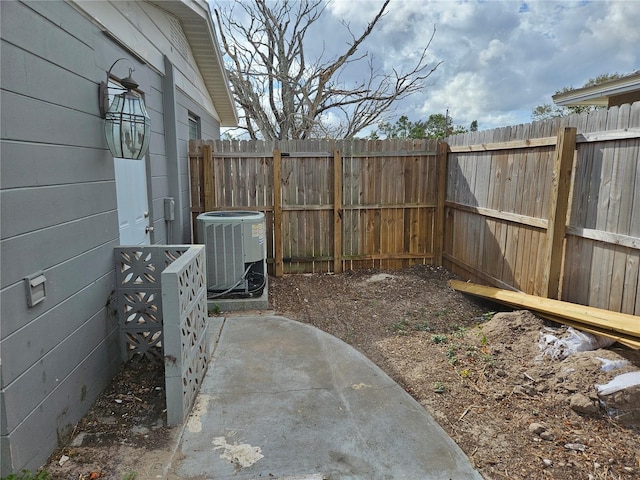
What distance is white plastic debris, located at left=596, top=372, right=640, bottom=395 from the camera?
110 inches

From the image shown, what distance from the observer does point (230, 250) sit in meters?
4.88

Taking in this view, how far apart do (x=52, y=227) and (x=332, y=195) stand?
4683mm

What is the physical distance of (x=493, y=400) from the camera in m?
3.09

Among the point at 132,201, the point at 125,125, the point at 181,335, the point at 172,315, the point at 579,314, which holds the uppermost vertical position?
the point at 125,125

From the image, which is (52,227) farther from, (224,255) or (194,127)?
(194,127)

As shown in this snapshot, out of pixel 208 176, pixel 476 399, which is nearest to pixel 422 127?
pixel 208 176

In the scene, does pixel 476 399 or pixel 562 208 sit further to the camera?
pixel 562 208

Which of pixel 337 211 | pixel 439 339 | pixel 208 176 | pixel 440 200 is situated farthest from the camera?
pixel 440 200

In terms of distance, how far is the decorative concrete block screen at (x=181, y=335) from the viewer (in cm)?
238

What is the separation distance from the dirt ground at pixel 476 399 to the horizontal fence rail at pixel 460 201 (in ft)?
2.25

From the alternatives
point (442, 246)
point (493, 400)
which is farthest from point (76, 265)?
point (442, 246)

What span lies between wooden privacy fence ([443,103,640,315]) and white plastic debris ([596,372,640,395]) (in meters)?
0.71

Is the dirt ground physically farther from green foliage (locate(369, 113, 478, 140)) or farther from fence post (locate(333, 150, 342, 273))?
green foliage (locate(369, 113, 478, 140))

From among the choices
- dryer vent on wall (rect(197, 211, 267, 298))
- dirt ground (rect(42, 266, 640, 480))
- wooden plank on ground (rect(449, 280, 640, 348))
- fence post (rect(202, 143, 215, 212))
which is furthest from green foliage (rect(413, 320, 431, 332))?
fence post (rect(202, 143, 215, 212))
